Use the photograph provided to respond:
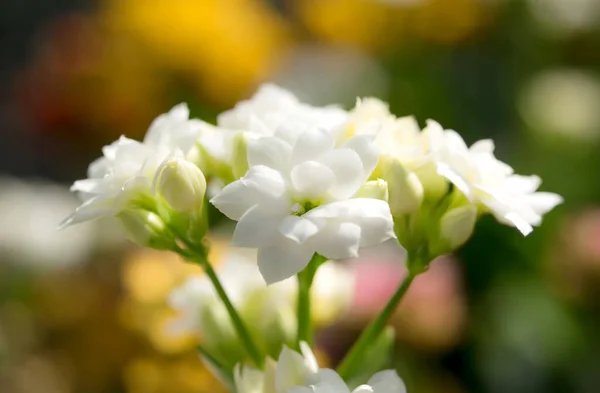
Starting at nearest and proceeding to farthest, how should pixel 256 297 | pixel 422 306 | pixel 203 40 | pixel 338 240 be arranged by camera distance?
pixel 338 240, pixel 256 297, pixel 422 306, pixel 203 40

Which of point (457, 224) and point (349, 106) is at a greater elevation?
point (457, 224)

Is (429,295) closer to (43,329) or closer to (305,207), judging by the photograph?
(43,329)

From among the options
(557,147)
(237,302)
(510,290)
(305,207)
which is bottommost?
(510,290)

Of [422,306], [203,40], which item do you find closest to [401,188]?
[422,306]

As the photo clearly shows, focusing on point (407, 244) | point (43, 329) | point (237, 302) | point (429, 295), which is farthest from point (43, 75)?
point (407, 244)

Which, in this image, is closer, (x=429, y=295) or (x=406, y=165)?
(x=406, y=165)

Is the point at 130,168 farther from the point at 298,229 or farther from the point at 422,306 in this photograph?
the point at 422,306
